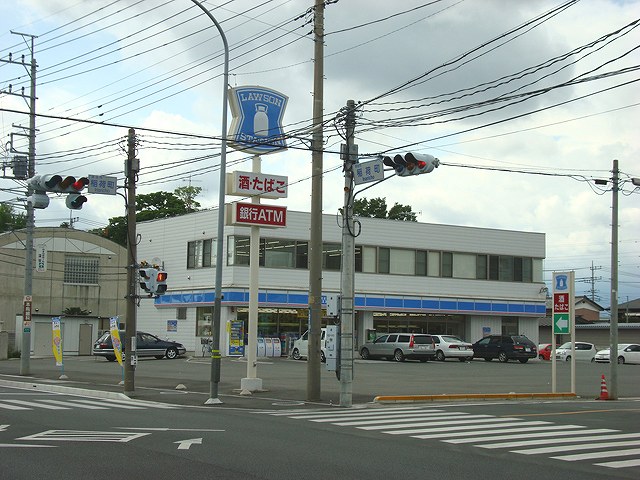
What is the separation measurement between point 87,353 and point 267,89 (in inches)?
1298

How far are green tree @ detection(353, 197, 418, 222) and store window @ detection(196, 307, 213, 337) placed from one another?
39404mm

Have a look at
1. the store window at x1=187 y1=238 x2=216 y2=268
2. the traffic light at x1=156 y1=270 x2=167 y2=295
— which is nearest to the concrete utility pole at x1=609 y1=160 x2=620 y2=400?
the traffic light at x1=156 y1=270 x2=167 y2=295

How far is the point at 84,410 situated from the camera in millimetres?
17172

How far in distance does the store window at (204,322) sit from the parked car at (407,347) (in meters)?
11.1

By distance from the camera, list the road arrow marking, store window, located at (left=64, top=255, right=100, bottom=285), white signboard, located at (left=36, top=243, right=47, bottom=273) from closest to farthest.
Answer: the road arrow marking, white signboard, located at (left=36, top=243, right=47, bottom=273), store window, located at (left=64, top=255, right=100, bottom=285)

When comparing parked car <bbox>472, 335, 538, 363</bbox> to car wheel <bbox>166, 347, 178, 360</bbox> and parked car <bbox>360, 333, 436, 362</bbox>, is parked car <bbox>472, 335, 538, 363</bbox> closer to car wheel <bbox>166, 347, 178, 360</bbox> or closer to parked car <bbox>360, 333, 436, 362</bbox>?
parked car <bbox>360, 333, 436, 362</bbox>

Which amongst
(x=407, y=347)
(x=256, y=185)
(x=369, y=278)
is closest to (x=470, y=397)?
(x=256, y=185)

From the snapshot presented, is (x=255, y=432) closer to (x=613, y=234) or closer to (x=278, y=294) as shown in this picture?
(x=613, y=234)

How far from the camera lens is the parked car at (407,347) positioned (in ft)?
137

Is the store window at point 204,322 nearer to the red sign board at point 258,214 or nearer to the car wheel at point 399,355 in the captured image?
the car wheel at point 399,355

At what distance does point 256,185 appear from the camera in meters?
23.3

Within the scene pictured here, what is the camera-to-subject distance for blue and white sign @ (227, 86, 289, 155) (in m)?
23.0

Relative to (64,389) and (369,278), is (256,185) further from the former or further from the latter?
(369,278)

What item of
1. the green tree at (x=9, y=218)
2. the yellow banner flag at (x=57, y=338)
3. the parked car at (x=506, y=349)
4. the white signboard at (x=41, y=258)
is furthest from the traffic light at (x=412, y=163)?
the green tree at (x=9, y=218)
